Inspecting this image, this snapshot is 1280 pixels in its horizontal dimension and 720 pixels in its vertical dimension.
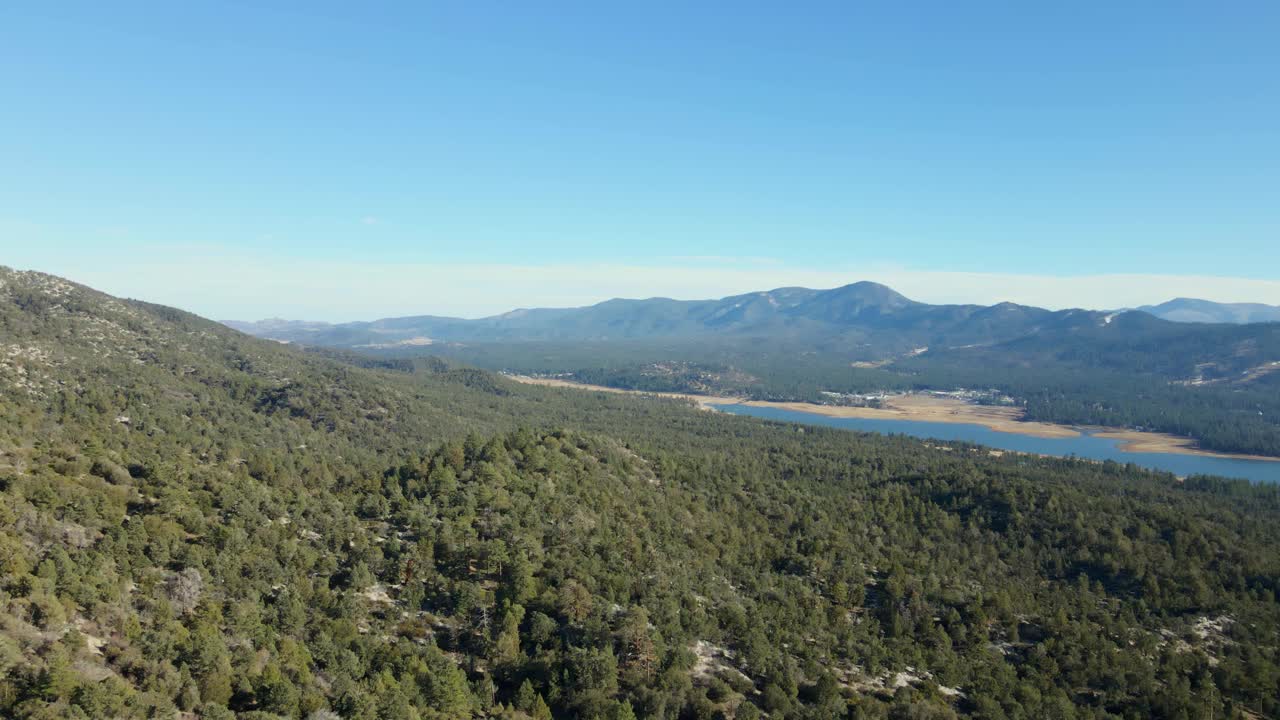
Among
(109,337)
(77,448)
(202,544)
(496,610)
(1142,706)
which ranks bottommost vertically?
(1142,706)

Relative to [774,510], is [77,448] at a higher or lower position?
higher

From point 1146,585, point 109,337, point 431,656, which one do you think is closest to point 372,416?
point 109,337

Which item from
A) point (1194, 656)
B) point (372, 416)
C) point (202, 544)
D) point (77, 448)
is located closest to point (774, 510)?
point (1194, 656)

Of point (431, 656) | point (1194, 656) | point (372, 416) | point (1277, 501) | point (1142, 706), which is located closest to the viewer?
point (431, 656)

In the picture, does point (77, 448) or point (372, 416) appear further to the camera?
point (372, 416)

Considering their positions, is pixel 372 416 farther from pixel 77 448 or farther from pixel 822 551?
pixel 822 551

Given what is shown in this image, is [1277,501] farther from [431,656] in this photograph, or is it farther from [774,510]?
[431,656]

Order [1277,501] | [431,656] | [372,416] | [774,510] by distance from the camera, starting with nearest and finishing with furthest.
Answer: [431,656], [774,510], [1277,501], [372,416]
